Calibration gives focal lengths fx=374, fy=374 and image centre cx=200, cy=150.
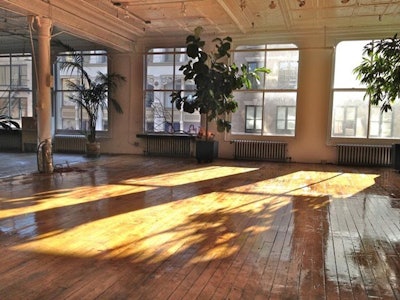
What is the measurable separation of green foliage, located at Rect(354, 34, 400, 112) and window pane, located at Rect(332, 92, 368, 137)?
1310 millimetres

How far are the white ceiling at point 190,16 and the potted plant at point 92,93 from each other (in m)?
1.12

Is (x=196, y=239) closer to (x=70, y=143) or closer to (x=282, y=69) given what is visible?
(x=282, y=69)

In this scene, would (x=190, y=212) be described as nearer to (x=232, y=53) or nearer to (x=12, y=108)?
(x=232, y=53)

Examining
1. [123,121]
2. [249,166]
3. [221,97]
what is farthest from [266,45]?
[123,121]

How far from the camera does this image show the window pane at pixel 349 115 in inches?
387

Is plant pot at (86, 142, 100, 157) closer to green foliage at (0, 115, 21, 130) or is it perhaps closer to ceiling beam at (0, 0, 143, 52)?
green foliage at (0, 115, 21, 130)

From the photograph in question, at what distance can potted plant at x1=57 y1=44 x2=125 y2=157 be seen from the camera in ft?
34.4

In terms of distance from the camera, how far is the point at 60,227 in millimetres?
3979

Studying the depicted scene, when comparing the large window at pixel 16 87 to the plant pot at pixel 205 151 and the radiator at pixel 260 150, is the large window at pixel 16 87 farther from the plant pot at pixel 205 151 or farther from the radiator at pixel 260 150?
the radiator at pixel 260 150

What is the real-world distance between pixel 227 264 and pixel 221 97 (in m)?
6.67

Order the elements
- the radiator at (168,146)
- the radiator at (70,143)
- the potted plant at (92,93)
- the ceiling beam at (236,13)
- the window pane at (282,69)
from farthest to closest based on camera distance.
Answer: the radiator at (70,143)
the radiator at (168,146)
the potted plant at (92,93)
the window pane at (282,69)
the ceiling beam at (236,13)

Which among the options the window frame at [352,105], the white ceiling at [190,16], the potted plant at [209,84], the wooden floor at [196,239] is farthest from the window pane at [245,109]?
the wooden floor at [196,239]

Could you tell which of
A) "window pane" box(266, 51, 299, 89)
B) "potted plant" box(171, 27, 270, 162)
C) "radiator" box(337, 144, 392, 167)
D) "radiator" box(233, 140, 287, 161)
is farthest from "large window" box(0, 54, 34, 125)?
"radiator" box(337, 144, 392, 167)

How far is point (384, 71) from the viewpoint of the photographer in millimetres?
7730
